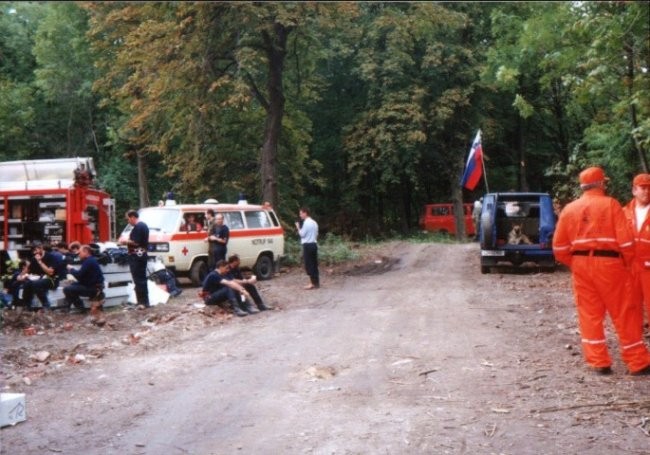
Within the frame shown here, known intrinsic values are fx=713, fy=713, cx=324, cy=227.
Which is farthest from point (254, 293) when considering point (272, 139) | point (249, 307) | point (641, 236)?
point (272, 139)

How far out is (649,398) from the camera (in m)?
6.04

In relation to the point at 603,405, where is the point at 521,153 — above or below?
above

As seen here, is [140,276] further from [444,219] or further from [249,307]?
[444,219]

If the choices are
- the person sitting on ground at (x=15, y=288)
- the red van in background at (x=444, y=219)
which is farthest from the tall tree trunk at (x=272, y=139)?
the red van in background at (x=444, y=219)

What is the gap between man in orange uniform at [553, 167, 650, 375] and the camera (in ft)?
22.0

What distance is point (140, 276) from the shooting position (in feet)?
41.4

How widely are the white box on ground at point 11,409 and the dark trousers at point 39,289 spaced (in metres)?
6.47

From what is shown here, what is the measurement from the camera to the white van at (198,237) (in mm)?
15562

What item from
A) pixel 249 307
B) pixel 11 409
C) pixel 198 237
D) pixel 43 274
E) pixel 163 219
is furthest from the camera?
pixel 198 237

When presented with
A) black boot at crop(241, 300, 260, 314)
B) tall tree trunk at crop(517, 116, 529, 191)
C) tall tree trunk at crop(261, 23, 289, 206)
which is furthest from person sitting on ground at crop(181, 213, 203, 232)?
tall tree trunk at crop(517, 116, 529, 191)

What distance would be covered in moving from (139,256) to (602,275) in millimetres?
8041

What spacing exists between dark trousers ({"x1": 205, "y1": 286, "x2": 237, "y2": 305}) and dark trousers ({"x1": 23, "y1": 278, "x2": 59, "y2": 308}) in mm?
2815

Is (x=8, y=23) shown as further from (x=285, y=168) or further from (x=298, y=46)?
(x=285, y=168)

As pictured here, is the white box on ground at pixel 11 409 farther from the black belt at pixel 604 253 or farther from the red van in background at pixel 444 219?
the red van in background at pixel 444 219
